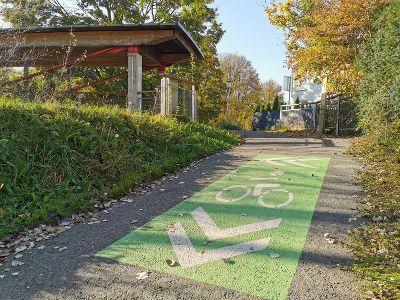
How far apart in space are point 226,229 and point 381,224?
176cm

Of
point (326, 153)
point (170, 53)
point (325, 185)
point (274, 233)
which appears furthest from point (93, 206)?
point (170, 53)

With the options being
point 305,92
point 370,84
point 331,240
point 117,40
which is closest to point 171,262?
point 331,240

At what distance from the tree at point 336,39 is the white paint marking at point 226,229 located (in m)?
12.2

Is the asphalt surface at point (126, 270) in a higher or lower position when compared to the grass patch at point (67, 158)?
lower

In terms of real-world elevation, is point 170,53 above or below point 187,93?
above

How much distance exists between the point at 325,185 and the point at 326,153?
3.81 m

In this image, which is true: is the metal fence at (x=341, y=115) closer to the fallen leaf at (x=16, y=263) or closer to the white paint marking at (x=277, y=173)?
the white paint marking at (x=277, y=173)

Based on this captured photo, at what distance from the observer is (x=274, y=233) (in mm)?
3768

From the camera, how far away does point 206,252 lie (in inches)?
133

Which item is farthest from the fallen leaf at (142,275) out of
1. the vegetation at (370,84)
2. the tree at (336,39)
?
the tree at (336,39)

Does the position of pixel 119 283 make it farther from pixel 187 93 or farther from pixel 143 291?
pixel 187 93

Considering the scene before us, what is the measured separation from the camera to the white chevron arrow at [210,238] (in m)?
3.27

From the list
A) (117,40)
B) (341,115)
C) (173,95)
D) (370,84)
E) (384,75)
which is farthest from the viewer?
(341,115)

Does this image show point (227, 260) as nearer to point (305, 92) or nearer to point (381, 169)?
point (381, 169)
